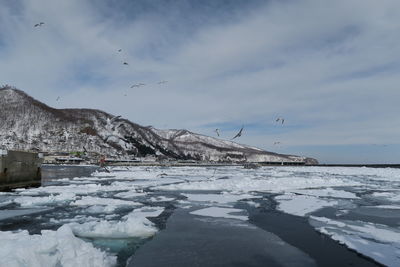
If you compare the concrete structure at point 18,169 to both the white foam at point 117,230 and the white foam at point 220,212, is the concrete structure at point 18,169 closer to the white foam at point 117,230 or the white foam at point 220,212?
the white foam at point 220,212

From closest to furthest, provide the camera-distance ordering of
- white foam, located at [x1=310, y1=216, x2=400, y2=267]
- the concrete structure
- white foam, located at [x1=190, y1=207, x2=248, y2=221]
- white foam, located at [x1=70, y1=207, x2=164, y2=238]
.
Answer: white foam, located at [x1=310, y1=216, x2=400, y2=267] → white foam, located at [x1=70, y1=207, x2=164, y2=238] → white foam, located at [x1=190, y1=207, x2=248, y2=221] → the concrete structure

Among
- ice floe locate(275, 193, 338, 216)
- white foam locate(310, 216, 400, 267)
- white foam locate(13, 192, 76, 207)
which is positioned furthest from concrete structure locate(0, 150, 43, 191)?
white foam locate(310, 216, 400, 267)

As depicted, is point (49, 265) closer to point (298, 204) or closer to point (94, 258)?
point (94, 258)

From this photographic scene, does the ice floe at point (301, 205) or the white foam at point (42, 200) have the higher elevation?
the ice floe at point (301, 205)

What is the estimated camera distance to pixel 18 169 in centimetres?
2466

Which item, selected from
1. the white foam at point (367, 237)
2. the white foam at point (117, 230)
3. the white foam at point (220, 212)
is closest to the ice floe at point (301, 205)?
the white foam at point (367, 237)

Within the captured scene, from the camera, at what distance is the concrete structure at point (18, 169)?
22.0 meters

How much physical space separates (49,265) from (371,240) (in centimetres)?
751

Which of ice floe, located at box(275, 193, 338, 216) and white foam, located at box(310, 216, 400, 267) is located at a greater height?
ice floe, located at box(275, 193, 338, 216)

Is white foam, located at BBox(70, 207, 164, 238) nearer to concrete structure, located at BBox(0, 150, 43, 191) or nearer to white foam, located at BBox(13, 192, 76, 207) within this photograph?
white foam, located at BBox(13, 192, 76, 207)

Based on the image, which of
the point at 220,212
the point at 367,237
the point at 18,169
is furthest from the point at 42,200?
the point at 367,237

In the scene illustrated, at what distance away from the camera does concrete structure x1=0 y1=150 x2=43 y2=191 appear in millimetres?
22045

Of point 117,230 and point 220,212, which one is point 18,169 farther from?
point 117,230

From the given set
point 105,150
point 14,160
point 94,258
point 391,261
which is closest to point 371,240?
point 391,261
